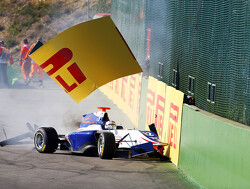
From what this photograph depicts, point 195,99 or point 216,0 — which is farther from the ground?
point 216,0

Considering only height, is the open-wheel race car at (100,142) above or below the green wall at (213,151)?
below

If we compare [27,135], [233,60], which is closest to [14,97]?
[27,135]

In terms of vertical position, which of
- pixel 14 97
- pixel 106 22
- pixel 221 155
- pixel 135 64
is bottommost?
pixel 14 97

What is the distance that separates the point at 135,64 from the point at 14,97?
12.8 metres

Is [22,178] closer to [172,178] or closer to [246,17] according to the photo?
[172,178]

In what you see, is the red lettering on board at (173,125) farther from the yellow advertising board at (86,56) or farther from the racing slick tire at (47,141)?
the racing slick tire at (47,141)

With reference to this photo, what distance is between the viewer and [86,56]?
10.5 metres

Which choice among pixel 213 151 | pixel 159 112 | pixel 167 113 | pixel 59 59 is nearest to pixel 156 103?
pixel 159 112

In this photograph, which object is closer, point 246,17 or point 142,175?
point 246,17

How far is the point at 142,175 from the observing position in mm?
10008

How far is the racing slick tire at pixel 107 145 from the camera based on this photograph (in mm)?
10925

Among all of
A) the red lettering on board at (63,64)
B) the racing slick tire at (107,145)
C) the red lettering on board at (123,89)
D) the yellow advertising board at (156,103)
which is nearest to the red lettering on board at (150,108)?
the yellow advertising board at (156,103)

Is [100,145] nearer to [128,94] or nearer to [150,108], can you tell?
[150,108]

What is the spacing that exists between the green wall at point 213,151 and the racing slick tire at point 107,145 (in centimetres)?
126
